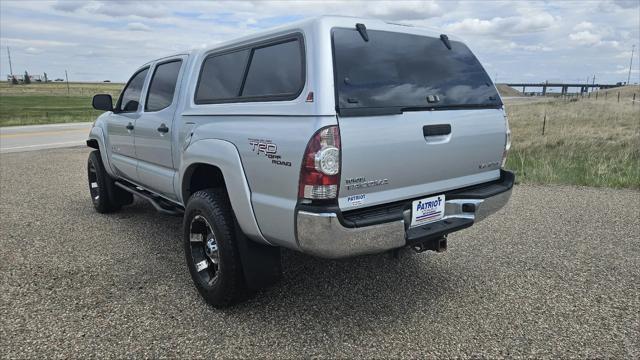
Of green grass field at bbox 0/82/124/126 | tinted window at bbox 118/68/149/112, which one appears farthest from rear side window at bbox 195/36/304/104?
green grass field at bbox 0/82/124/126

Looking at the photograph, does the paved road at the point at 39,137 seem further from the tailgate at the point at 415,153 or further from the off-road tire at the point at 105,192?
the tailgate at the point at 415,153

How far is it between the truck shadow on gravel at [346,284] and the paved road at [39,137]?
11.5 metres

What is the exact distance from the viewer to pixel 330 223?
2.62m

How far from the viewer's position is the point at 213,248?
11.4ft

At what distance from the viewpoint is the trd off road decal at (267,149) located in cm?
279

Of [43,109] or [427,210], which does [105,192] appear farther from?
[43,109]

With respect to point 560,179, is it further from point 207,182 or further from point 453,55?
point 207,182

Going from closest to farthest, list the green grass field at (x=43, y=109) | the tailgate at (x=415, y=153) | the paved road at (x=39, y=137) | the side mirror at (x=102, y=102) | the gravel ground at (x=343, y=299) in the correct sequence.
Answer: the tailgate at (x=415, y=153), the gravel ground at (x=343, y=299), the side mirror at (x=102, y=102), the paved road at (x=39, y=137), the green grass field at (x=43, y=109)

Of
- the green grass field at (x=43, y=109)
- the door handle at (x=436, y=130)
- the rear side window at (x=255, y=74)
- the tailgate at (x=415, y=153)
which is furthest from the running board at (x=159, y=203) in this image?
the green grass field at (x=43, y=109)

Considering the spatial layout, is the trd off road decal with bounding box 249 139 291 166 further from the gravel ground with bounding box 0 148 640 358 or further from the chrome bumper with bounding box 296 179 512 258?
the gravel ground with bounding box 0 148 640 358

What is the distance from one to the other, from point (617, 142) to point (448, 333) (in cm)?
1066

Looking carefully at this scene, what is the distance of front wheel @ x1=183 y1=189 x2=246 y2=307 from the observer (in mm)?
3221

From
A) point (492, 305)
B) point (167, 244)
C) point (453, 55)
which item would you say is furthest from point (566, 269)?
point (167, 244)

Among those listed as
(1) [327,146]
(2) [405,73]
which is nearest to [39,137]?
(2) [405,73]
